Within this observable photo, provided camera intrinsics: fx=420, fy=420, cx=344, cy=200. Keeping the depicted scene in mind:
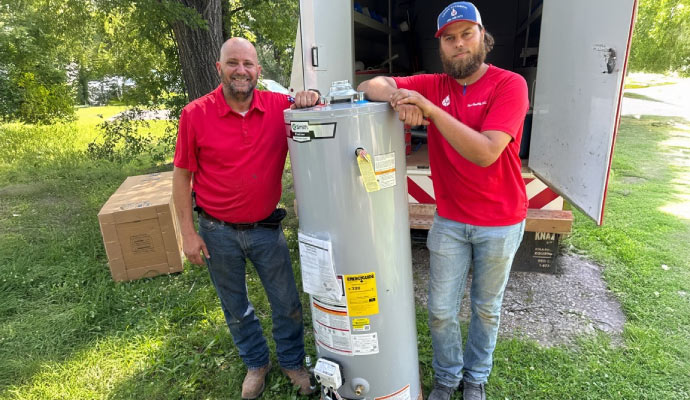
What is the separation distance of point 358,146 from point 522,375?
5.92ft

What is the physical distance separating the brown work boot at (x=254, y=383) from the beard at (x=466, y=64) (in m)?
1.98

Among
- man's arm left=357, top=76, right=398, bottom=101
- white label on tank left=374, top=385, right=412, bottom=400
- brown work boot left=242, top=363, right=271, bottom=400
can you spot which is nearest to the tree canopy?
man's arm left=357, top=76, right=398, bottom=101

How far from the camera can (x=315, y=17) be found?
310 centimetres

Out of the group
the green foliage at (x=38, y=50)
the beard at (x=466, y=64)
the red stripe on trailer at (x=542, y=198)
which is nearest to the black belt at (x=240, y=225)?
the beard at (x=466, y=64)

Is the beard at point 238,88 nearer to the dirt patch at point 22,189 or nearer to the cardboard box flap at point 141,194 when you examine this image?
the cardboard box flap at point 141,194

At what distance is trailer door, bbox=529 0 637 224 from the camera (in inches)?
81.7

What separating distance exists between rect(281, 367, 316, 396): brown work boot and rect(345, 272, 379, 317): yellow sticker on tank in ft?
2.62

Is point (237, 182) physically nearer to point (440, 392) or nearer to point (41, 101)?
point (440, 392)

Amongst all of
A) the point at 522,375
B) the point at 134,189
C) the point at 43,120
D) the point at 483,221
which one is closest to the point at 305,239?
the point at 483,221

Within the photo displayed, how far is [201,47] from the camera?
558 cm

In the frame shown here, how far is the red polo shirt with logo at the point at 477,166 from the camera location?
1.79 m

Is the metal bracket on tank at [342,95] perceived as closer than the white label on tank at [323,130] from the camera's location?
No

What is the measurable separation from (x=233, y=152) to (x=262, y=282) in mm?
778

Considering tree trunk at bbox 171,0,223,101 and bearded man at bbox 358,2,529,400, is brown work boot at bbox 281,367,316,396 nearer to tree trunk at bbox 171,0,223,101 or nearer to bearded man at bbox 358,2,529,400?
bearded man at bbox 358,2,529,400
